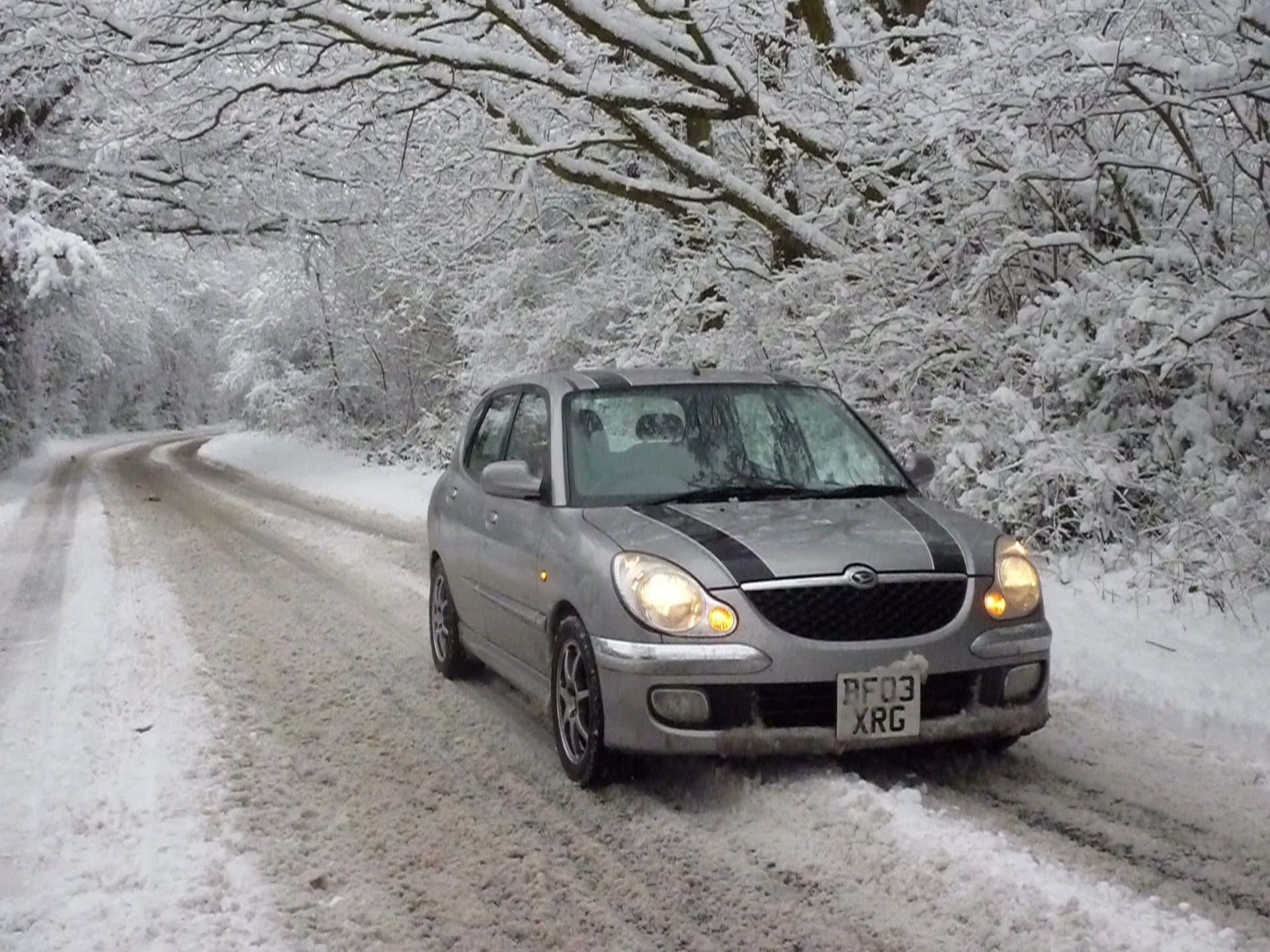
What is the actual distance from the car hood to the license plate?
1.24ft

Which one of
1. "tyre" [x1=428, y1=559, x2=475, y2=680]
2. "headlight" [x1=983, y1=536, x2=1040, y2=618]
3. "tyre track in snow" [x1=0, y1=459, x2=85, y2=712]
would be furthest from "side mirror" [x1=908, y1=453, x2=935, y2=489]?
"tyre track in snow" [x1=0, y1=459, x2=85, y2=712]

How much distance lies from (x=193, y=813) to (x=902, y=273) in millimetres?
7176

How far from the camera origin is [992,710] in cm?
461

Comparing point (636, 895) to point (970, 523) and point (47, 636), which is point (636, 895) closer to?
point (970, 523)

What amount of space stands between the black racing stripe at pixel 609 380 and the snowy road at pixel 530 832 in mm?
1663

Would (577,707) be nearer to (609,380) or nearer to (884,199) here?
(609,380)

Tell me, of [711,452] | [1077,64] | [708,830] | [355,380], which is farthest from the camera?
[355,380]

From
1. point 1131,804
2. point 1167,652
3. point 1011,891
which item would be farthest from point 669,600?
point 1167,652

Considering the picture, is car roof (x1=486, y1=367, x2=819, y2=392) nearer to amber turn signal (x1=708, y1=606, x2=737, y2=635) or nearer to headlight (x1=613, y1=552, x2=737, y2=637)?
headlight (x1=613, y1=552, x2=737, y2=637)

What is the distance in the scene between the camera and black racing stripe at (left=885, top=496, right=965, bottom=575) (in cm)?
461

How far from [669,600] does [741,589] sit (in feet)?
0.89

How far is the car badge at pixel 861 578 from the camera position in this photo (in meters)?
4.41

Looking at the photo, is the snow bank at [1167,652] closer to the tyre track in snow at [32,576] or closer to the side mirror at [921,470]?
the side mirror at [921,470]

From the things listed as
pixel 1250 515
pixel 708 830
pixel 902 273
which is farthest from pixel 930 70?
pixel 708 830
